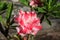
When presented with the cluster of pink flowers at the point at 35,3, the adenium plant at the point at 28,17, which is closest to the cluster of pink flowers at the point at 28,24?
the adenium plant at the point at 28,17

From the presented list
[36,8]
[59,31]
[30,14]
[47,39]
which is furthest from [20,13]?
[59,31]

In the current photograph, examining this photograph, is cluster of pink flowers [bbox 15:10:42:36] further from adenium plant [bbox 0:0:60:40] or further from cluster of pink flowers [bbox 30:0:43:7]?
cluster of pink flowers [bbox 30:0:43:7]

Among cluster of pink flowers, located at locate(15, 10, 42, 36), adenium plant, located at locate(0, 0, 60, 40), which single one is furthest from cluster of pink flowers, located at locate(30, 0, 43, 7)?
A: cluster of pink flowers, located at locate(15, 10, 42, 36)

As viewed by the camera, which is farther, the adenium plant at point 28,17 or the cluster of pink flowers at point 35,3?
the cluster of pink flowers at point 35,3

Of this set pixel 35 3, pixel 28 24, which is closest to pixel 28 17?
pixel 28 24

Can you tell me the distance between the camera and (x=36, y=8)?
0.88 metres

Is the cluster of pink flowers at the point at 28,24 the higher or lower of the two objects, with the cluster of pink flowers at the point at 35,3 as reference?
lower

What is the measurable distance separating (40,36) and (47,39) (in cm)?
13

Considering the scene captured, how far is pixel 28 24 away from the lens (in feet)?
2.42

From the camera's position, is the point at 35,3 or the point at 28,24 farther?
the point at 35,3

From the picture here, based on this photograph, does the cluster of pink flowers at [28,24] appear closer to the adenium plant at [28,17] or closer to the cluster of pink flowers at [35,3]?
the adenium plant at [28,17]

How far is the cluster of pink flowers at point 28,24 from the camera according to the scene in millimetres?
731

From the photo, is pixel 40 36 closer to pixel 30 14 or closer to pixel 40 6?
pixel 40 6

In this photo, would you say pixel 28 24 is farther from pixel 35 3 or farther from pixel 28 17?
pixel 35 3
